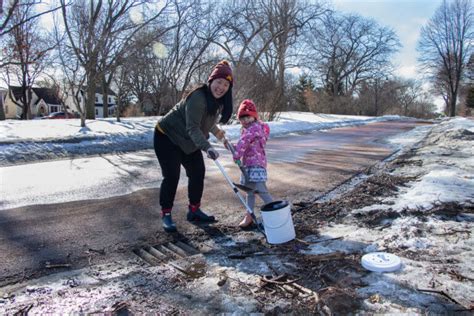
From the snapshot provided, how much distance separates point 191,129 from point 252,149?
2.35 ft

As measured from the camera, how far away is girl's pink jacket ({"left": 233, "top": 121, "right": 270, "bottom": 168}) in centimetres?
394

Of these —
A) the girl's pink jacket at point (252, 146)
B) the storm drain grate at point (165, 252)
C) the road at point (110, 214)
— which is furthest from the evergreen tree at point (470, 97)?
the storm drain grate at point (165, 252)

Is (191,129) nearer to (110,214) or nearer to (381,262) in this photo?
(110,214)

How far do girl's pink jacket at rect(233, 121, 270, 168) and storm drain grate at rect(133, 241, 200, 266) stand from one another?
1.08 metres

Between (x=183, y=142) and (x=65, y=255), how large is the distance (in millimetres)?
1525

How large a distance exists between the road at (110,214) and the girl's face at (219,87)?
143 centimetres

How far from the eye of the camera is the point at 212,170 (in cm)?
745

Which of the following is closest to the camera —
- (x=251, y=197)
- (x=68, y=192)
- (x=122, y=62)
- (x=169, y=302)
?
(x=169, y=302)

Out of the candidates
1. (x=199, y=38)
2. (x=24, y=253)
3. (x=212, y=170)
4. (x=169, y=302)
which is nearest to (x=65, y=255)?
(x=24, y=253)

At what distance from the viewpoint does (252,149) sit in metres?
3.96

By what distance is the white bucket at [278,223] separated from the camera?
3.36 m

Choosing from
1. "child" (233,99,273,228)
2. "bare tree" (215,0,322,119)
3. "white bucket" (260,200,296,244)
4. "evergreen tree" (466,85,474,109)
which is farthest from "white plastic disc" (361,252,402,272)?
"evergreen tree" (466,85,474,109)

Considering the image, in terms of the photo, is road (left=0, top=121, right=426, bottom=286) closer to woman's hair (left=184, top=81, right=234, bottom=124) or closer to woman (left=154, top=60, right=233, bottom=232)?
woman (left=154, top=60, right=233, bottom=232)

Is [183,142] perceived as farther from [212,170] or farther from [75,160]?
[75,160]
